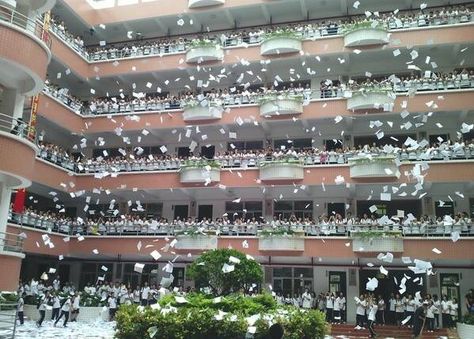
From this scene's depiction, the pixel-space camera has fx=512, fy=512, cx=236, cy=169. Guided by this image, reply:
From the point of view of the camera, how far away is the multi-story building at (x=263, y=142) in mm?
22672

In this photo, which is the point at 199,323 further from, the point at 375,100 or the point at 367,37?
the point at 367,37

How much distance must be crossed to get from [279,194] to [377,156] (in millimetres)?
5633

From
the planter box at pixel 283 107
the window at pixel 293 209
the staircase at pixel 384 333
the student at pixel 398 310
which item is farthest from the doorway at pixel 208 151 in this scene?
the student at pixel 398 310

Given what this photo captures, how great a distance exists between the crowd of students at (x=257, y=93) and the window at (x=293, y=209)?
522 cm

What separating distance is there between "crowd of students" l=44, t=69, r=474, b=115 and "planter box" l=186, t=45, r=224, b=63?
6.00 feet

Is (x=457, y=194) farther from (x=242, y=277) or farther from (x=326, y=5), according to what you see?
(x=242, y=277)

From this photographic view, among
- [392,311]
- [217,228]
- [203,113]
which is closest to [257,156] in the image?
[203,113]

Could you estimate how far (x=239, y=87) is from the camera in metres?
28.7

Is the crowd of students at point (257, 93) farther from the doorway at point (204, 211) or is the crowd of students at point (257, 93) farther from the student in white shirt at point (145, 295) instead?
the student in white shirt at point (145, 295)

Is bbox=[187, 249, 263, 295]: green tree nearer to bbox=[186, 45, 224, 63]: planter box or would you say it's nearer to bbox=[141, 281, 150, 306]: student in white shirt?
bbox=[141, 281, 150, 306]: student in white shirt

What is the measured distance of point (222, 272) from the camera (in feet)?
42.8

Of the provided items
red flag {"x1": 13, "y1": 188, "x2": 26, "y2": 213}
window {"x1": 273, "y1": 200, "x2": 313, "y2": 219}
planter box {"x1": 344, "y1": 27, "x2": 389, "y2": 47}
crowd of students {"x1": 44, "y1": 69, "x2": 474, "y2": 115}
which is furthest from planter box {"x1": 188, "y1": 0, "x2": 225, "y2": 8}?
red flag {"x1": 13, "y1": 188, "x2": 26, "y2": 213}

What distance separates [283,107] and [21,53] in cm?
1307

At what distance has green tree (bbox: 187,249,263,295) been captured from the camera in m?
13.1
